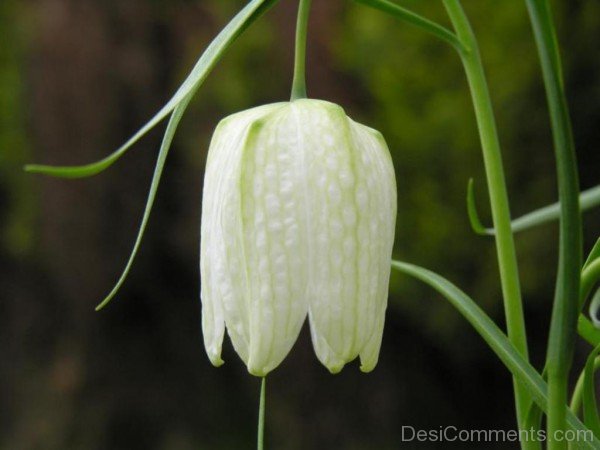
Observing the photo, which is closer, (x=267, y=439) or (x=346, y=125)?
(x=346, y=125)

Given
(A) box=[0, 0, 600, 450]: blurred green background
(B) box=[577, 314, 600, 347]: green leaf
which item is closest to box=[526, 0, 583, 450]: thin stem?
(B) box=[577, 314, 600, 347]: green leaf

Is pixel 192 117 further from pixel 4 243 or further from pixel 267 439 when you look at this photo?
pixel 267 439

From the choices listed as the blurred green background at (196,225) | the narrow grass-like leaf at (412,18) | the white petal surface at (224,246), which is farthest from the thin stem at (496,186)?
the blurred green background at (196,225)

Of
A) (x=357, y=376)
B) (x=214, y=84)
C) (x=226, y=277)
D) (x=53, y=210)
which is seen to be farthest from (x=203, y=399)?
(x=226, y=277)

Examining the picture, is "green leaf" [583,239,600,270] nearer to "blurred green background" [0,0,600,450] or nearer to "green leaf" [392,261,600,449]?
"green leaf" [392,261,600,449]

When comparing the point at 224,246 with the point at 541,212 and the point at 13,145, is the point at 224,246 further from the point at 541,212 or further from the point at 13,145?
the point at 13,145

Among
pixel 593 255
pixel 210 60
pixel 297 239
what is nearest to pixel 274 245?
pixel 297 239

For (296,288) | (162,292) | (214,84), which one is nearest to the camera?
(296,288)

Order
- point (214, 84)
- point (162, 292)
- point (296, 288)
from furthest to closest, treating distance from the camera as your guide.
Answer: point (162, 292), point (214, 84), point (296, 288)
